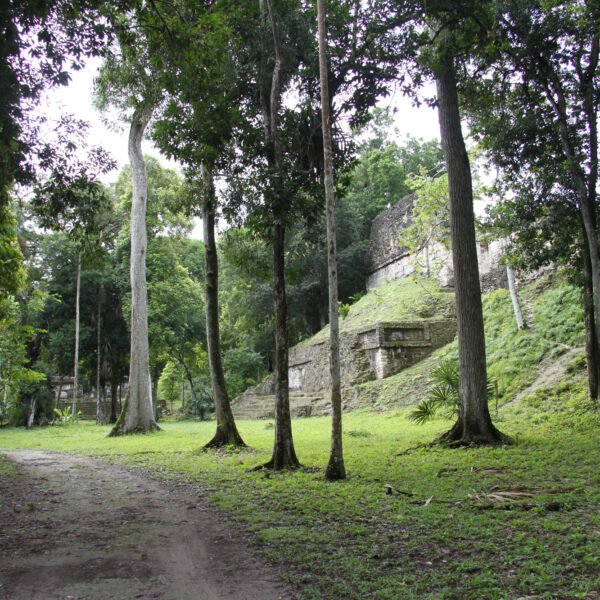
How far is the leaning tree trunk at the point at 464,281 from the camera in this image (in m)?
7.56

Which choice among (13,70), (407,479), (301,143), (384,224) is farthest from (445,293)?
(13,70)

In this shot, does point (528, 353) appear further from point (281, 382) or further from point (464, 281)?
point (281, 382)

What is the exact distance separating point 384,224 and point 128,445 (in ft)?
55.6

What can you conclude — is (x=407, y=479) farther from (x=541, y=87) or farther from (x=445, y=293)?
(x=445, y=293)

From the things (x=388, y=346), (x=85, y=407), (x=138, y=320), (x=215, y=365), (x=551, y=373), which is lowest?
(x=85, y=407)

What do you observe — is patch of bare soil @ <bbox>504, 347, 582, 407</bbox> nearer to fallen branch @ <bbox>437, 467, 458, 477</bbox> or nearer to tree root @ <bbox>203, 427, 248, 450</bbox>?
fallen branch @ <bbox>437, 467, 458, 477</bbox>

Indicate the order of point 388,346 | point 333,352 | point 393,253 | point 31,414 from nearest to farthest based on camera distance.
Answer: point 333,352, point 388,346, point 31,414, point 393,253

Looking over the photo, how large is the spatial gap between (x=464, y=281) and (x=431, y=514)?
4.60 m

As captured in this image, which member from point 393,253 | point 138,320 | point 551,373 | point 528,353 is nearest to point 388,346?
point 528,353

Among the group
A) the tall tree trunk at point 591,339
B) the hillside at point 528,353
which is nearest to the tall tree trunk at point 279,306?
the tall tree trunk at point 591,339

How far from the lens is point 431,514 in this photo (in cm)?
416

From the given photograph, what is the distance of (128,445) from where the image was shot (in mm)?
11203

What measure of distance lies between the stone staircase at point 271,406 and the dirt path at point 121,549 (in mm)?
11568

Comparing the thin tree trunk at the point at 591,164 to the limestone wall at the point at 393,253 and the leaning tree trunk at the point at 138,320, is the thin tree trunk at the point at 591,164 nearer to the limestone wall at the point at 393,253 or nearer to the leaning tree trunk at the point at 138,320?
the leaning tree trunk at the point at 138,320
